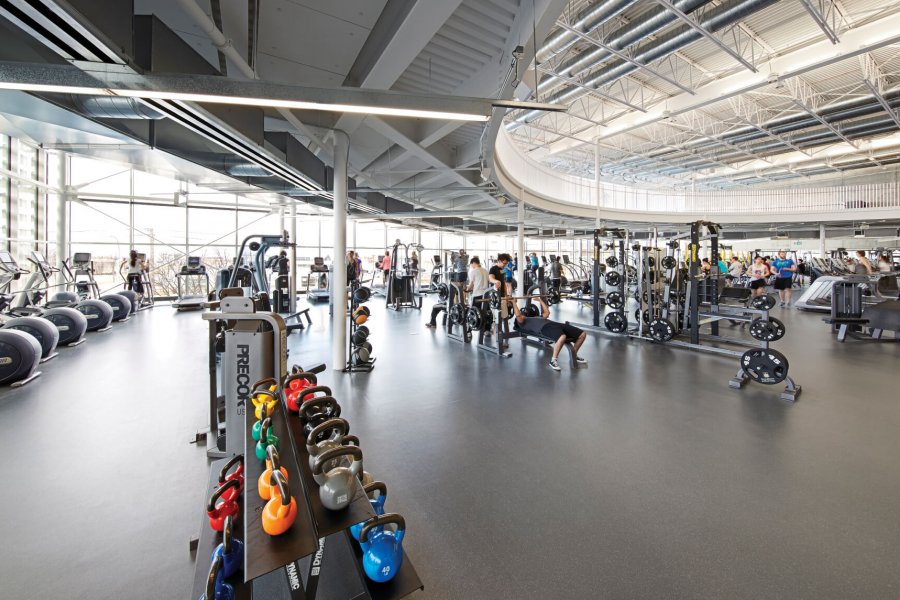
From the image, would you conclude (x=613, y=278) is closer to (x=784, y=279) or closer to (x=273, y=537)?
(x=784, y=279)

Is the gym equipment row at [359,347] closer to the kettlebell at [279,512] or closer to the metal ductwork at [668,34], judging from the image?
the kettlebell at [279,512]

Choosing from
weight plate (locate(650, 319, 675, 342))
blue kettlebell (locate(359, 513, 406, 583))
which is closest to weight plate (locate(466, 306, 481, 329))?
weight plate (locate(650, 319, 675, 342))

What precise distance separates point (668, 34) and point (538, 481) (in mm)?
7497

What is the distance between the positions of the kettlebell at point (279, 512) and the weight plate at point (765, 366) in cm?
432

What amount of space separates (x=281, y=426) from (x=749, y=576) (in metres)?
2.00

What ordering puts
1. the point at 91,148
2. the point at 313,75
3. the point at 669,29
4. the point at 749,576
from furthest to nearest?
the point at 669,29 < the point at 91,148 < the point at 313,75 < the point at 749,576

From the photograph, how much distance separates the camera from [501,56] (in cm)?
349

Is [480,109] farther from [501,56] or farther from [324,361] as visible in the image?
[324,361]

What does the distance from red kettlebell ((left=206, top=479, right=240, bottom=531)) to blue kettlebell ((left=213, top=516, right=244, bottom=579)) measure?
0.14 m

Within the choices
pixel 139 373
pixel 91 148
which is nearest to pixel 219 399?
pixel 139 373

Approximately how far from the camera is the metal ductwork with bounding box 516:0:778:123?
5301 mm

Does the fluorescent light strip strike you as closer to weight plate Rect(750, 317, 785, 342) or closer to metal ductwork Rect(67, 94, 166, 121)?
metal ductwork Rect(67, 94, 166, 121)

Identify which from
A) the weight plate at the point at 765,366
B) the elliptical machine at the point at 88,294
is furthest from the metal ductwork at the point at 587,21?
the elliptical machine at the point at 88,294

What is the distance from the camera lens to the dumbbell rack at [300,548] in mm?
1029
